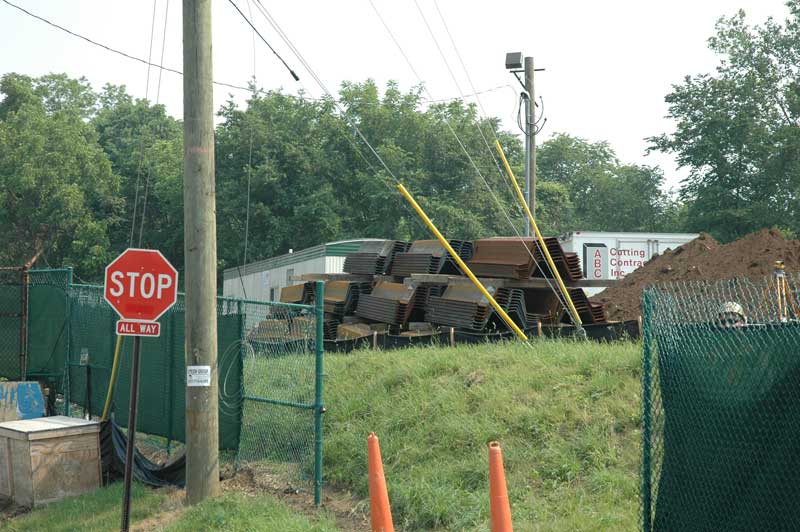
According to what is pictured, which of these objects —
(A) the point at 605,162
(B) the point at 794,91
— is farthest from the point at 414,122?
(A) the point at 605,162

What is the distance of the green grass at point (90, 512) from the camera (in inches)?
363

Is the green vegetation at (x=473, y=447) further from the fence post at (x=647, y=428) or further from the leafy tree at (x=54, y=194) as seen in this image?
the leafy tree at (x=54, y=194)

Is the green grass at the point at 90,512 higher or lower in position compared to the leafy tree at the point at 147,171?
lower

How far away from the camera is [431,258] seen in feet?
55.7

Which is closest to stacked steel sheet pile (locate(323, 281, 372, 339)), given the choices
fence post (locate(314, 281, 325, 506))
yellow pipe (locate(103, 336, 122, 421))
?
yellow pipe (locate(103, 336, 122, 421))

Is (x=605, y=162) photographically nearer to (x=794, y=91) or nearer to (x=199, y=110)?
(x=794, y=91)

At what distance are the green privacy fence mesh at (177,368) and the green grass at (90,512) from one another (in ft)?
3.18

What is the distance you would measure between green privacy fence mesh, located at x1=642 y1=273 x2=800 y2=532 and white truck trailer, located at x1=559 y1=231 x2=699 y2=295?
746 inches

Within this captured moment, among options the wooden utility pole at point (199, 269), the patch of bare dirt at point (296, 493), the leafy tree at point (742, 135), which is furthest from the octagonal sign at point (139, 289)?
the leafy tree at point (742, 135)

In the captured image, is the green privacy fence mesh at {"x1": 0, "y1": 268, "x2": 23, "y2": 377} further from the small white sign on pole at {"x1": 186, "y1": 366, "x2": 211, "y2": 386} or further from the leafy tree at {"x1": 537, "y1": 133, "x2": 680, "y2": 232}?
the leafy tree at {"x1": 537, "y1": 133, "x2": 680, "y2": 232}

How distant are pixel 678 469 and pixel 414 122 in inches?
1839

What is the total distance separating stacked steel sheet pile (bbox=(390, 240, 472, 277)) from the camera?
1680cm

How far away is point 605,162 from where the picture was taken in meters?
75.6

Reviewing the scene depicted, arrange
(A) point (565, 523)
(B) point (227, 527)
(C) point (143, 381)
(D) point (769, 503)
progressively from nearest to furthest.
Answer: (D) point (769, 503) < (A) point (565, 523) < (B) point (227, 527) < (C) point (143, 381)
